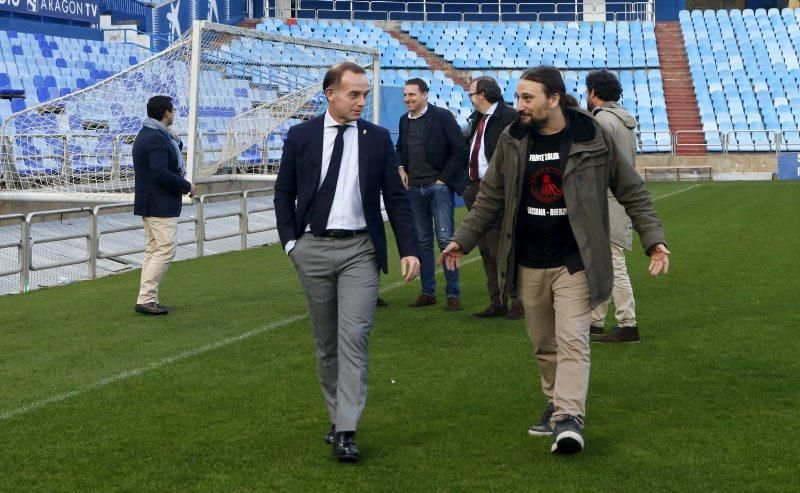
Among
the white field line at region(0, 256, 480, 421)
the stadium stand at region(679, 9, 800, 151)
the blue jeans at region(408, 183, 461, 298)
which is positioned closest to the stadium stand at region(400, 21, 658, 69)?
the stadium stand at region(679, 9, 800, 151)

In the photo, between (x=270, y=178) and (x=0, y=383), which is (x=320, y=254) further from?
(x=270, y=178)

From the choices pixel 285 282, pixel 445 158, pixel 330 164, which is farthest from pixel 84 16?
pixel 330 164

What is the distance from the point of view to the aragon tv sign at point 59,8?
29.6m

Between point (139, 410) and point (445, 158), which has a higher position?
point (445, 158)

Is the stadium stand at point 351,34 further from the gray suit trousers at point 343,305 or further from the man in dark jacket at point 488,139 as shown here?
the gray suit trousers at point 343,305

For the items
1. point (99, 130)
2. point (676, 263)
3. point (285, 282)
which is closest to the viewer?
point (285, 282)

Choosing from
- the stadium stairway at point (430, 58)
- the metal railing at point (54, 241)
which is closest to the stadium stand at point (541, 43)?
the stadium stairway at point (430, 58)

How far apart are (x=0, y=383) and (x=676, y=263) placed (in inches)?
354

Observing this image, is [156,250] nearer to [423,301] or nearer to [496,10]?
[423,301]

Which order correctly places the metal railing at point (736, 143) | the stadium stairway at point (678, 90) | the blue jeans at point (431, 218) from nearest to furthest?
1. the blue jeans at point (431, 218)
2. the metal railing at point (736, 143)
3. the stadium stairway at point (678, 90)

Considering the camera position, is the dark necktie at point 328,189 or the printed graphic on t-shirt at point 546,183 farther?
the printed graphic on t-shirt at point 546,183

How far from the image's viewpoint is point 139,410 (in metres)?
7.19

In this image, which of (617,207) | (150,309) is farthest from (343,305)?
(150,309)

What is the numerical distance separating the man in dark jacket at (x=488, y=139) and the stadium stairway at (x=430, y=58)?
3337 cm
